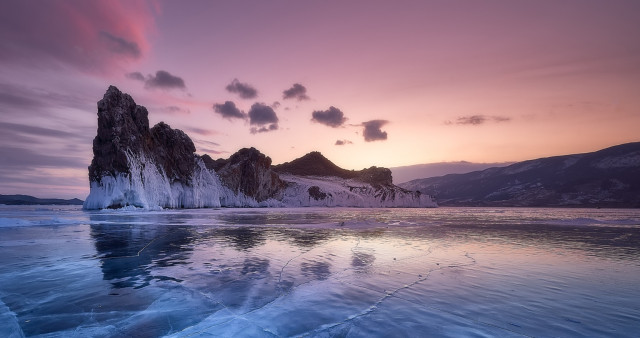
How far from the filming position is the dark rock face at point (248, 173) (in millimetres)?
96688

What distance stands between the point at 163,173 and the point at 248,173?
37977 mm

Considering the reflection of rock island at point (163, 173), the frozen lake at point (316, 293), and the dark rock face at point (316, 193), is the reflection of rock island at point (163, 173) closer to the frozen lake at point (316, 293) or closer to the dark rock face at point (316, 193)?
the dark rock face at point (316, 193)

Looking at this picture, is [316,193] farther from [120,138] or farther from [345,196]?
[120,138]

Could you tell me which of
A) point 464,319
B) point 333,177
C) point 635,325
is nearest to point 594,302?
point 635,325

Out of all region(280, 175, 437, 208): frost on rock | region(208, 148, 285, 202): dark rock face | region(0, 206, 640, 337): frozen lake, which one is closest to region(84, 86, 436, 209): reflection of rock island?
region(208, 148, 285, 202): dark rock face

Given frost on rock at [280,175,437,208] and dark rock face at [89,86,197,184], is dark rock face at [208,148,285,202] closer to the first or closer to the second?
frost on rock at [280,175,437,208]

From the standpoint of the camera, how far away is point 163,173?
208 ft

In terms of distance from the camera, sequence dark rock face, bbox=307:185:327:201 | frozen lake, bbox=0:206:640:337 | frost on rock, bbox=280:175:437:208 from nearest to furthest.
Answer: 1. frozen lake, bbox=0:206:640:337
2. frost on rock, bbox=280:175:437:208
3. dark rock face, bbox=307:185:327:201

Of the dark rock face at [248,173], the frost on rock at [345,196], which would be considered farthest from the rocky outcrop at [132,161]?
the frost on rock at [345,196]

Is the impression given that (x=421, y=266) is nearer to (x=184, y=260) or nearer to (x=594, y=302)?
(x=594, y=302)

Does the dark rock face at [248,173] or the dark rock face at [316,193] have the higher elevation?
the dark rock face at [248,173]

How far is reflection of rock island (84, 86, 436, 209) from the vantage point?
51344mm

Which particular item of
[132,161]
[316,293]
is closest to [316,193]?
[132,161]

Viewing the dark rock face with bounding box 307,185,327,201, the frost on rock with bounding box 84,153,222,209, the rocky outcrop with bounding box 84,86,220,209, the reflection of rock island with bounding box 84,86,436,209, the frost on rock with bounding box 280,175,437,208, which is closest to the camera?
the frost on rock with bounding box 84,153,222,209
